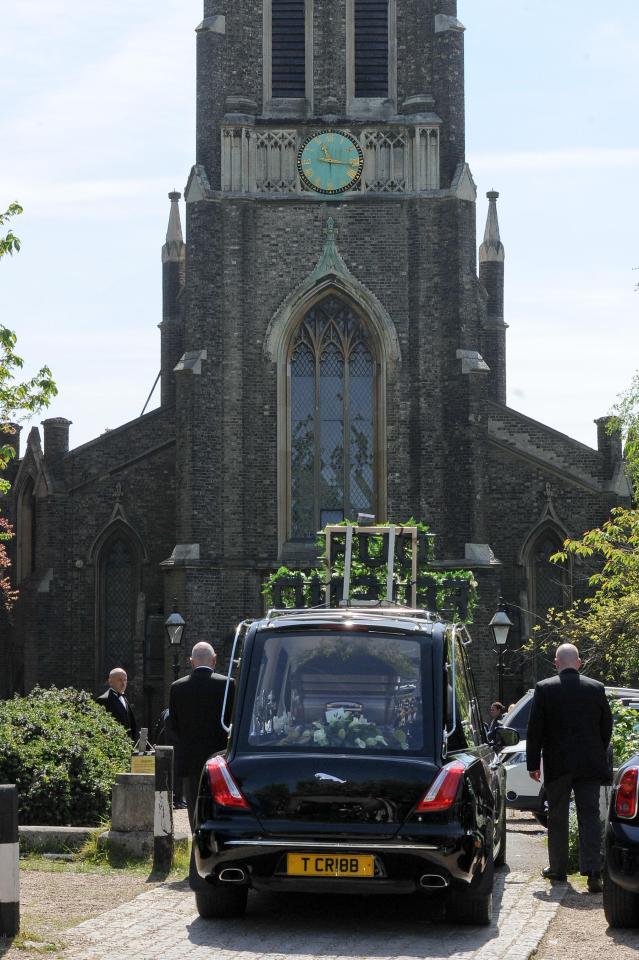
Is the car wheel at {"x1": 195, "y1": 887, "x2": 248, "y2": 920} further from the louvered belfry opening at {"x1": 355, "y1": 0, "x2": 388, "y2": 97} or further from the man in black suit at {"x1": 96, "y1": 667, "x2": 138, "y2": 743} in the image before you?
the louvered belfry opening at {"x1": 355, "y1": 0, "x2": 388, "y2": 97}

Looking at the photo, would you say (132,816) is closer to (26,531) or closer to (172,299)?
(26,531)

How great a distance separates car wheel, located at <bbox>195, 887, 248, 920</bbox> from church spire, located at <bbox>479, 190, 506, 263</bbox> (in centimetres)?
3013

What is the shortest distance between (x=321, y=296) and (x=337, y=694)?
2043cm

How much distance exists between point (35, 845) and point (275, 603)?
10693 millimetres

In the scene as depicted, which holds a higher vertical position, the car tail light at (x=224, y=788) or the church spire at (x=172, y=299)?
the church spire at (x=172, y=299)

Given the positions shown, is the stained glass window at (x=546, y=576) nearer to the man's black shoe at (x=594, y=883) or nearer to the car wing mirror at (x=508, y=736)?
the car wing mirror at (x=508, y=736)

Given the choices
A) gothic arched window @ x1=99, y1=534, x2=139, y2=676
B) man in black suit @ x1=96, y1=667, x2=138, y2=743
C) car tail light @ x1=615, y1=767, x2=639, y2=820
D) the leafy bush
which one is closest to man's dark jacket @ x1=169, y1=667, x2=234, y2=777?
the leafy bush

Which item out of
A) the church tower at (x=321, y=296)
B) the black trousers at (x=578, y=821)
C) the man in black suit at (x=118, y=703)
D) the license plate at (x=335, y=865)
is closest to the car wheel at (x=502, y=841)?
the black trousers at (x=578, y=821)

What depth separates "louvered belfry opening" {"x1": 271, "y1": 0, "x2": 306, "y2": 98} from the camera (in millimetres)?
29031

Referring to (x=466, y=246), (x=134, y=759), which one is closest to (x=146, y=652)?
(x=466, y=246)

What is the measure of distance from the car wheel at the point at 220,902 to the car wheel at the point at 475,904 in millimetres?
1182

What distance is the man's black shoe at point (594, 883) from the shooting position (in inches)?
387

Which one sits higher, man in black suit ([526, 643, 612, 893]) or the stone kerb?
man in black suit ([526, 643, 612, 893])

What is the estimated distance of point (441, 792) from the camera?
8.13 m
